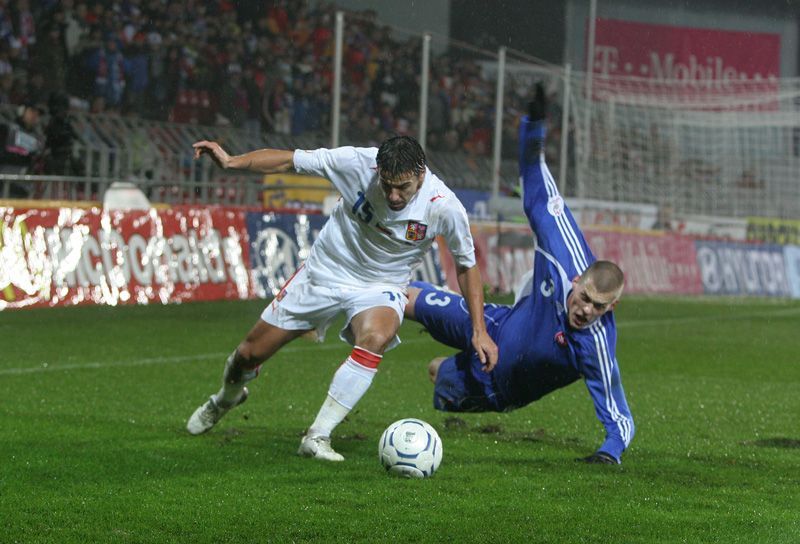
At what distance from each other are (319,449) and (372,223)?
113cm

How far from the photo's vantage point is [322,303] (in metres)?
6.69

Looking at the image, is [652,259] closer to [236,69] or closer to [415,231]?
[236,69]

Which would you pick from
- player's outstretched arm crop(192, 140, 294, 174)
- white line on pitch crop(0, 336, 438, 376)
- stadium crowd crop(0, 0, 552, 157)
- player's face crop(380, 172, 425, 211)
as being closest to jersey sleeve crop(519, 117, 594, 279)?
player's face crop(380, 172, 425, 211)

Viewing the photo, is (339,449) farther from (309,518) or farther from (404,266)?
(309,518)

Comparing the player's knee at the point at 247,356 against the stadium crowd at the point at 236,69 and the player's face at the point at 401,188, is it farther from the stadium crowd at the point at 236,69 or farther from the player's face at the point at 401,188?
the stadium crowd at the point at 236,69

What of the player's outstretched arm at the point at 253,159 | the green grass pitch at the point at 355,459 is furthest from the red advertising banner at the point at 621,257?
the player's outstretched arm at the point at 253,159

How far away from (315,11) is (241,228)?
262 inches

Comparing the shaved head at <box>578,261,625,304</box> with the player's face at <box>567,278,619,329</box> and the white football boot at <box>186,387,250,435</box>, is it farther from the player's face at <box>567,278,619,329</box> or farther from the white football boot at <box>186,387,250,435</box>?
the white football boot at <box>186,387,250,435</box>

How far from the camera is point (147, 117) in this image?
56.3 ft

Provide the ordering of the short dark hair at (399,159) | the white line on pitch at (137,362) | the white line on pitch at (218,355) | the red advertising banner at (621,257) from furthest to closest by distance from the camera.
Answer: the red advertising banner at (621,257)
the white line on pitch at (218,355)
the white line on pitch at (137,362)
the short dark hair at (399,159)

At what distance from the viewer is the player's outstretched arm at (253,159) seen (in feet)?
20.7

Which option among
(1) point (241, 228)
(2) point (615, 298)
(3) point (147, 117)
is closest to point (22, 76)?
(3) point (147, 117)

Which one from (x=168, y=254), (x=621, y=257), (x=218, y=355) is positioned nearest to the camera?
(x=218, y=355)

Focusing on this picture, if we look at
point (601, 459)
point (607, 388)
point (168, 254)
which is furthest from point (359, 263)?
point (168, 254)
